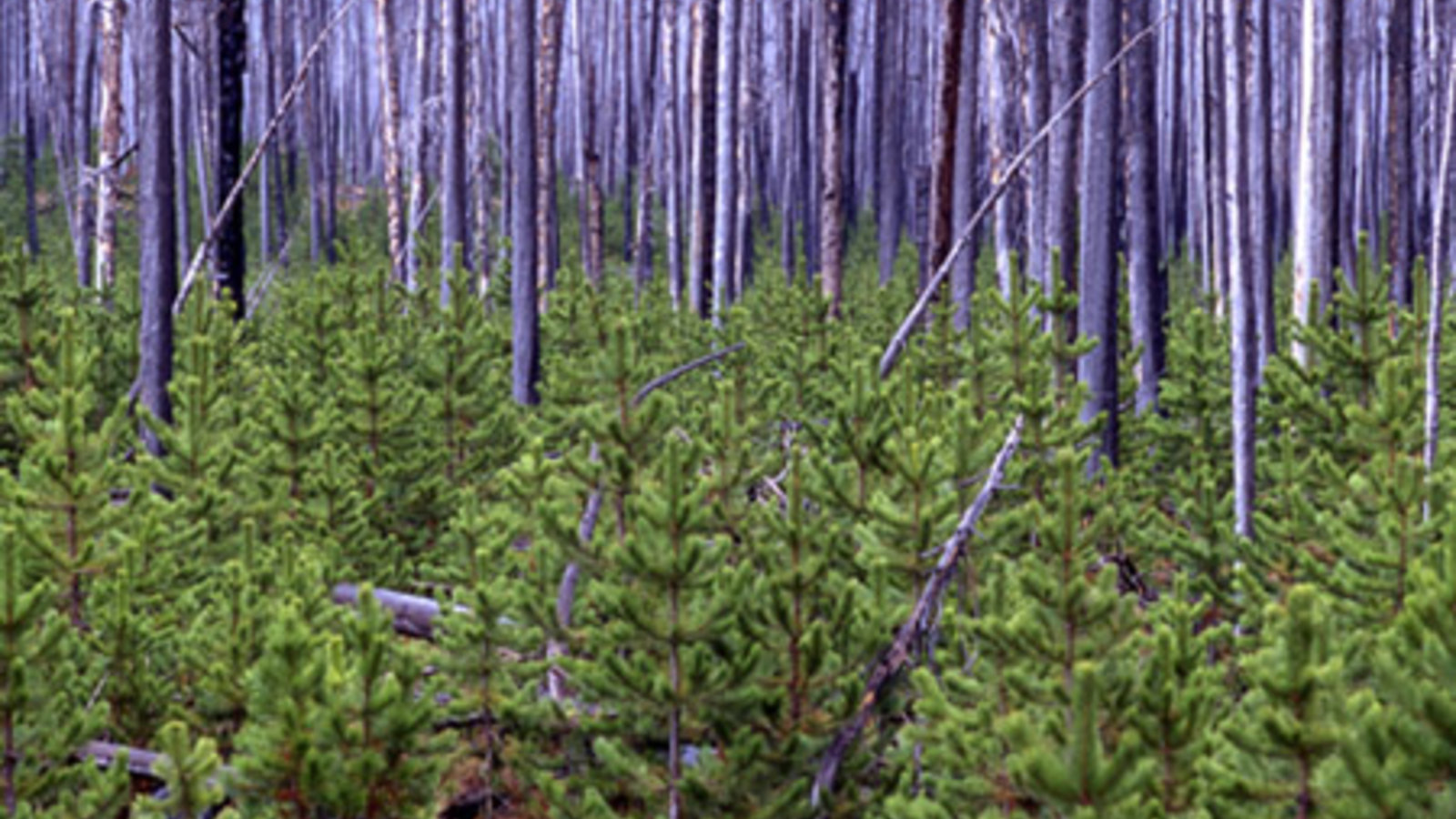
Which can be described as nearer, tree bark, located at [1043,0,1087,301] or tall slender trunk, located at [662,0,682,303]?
tree bark, located at [1043,0,1087,301]

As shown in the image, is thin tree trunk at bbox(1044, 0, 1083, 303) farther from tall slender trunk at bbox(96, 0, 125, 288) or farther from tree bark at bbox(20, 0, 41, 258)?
tree bark at bbox(20, 0, 41, 258)

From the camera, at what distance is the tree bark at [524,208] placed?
928cm

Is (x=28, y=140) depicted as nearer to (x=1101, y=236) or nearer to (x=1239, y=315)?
(x=1101, y=236)

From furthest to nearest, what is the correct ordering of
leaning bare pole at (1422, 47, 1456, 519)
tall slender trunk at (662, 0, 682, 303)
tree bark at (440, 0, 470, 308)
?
tall slender trunk at (662, 0, 682, 303)
tree bark at (440, 0, 470, 308)
leaning bare pole at (1422, 47, 1456, 519)

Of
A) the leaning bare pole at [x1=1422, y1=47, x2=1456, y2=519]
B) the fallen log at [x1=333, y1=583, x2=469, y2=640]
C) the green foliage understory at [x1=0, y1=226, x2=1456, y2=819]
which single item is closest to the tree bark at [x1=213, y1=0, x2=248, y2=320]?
the green foliage understory at [x1=0, y1=226, x2=1456, y2=819]

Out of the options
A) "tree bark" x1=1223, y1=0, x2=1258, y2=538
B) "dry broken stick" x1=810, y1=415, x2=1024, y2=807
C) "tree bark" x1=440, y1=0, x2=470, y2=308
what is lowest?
"dry broken stick" x1=810, y1=415, x2=1024, y2=807

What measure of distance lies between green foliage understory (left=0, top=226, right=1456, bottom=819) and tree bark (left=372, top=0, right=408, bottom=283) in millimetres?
Answer: 10617


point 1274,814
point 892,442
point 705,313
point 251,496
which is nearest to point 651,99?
point 705,313

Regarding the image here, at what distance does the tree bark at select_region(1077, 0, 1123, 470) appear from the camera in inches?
262

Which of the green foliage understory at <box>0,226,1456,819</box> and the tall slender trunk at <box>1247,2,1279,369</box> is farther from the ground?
the tall slender trunk at <box>1247,2,1279,369</box>

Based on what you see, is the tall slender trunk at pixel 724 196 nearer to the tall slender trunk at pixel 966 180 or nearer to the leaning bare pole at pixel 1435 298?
the tall slender trunk at pixel 966 180

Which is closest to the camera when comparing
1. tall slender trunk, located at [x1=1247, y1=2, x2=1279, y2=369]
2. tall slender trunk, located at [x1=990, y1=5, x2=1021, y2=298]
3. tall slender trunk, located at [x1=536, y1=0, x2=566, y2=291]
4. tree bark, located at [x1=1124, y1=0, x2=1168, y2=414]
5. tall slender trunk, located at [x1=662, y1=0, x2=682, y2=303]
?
tall slender trunk, located at [x1=1247, y1=2, x2=1279, y2=369]

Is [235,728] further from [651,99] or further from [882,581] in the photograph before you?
[651,99]

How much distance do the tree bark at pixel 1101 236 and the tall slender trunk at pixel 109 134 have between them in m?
9.03
